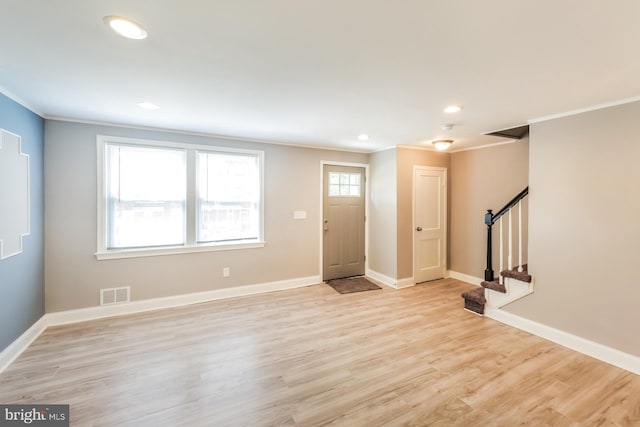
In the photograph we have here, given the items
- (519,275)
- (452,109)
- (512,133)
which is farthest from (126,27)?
(512,133)

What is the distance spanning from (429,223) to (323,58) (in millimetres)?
3879

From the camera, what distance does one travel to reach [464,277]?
5.00 m

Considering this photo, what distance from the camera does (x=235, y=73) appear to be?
2.02 metres

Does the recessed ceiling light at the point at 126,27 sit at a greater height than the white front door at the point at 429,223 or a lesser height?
greater

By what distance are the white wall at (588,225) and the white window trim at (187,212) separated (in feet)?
11.8

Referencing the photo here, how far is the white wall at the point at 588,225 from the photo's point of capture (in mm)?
2477

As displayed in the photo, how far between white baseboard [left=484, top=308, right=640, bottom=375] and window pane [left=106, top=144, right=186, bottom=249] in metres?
4.29

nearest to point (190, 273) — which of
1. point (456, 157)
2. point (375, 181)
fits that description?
point (375, 181)

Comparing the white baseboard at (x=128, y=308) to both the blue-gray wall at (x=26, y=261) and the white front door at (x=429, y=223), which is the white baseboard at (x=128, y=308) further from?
the white front door at (x=429, y=223)

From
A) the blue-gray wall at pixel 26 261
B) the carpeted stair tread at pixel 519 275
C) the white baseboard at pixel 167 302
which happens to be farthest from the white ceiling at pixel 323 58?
the white baseboard at pixel 167 302

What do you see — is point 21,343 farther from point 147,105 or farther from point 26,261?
point 147,105

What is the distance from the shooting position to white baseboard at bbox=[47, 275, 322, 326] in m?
3.26

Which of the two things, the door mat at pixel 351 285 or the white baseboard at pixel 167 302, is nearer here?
the white baseboard at pixel 167 302

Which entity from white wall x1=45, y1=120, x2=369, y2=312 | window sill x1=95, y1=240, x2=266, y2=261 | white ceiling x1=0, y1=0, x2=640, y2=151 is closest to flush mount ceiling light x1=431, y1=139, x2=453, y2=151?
white ceiling x1=0, y1=0, x2=640, y2=151
